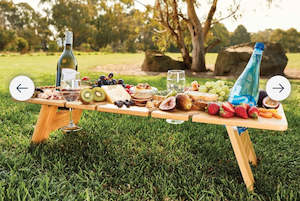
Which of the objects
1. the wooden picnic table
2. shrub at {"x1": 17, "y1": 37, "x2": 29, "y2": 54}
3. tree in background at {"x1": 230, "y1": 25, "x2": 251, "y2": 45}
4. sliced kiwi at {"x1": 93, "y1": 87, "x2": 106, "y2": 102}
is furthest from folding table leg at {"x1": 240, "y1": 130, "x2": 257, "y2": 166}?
tree in background at {"x1": 230, "y1": 25, "x2": 251, "y2": 45}

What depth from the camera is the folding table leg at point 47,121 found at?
2.36 metres

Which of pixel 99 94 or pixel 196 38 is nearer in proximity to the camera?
pixel 99 94

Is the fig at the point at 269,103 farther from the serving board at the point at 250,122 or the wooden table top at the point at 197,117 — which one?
the serving board at the point at 250,122

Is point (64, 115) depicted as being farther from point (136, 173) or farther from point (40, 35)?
point (40, 35)

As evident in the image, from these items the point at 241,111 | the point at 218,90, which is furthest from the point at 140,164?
the point at 241,111

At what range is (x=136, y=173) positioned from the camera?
2061 millimetres

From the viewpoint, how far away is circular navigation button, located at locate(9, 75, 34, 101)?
1929 mm

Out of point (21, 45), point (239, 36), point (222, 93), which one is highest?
point (239, 36)

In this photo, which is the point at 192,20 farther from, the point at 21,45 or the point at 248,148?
the point at 21,45

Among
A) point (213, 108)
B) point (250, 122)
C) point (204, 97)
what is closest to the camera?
point (250, 122)

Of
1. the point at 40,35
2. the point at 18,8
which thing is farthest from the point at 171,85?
the point at 18,8

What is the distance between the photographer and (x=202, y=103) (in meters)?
1.73

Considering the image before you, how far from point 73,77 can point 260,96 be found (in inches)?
54.3

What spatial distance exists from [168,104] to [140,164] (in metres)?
0.71
